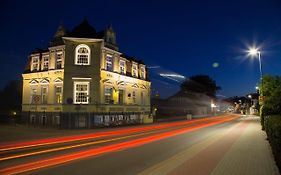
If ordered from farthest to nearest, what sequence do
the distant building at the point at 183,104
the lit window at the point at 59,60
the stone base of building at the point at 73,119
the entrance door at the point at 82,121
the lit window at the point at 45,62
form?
the distant building at the point at 183,104, the lit window at the point at 45,62, the lit window at the point at 59,60, the entrance door at the point at 82,121, the stone base of building at the point at 73,119

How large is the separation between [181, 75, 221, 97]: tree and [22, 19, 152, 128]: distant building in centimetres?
6510

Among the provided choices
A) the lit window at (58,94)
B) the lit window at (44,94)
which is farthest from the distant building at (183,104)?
the lit window at (44,94)

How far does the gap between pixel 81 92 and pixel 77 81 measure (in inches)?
58.2

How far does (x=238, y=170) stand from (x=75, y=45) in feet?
91.3

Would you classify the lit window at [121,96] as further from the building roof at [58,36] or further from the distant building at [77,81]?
the building roof at [58,36]

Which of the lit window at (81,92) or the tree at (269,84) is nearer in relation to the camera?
the tree at (269,84)

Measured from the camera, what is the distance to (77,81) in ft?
108

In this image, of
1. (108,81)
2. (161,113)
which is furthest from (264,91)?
(161,113)

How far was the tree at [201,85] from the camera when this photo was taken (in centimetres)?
9962

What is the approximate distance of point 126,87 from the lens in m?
39.1

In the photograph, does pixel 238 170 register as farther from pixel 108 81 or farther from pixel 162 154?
pixel 108 81

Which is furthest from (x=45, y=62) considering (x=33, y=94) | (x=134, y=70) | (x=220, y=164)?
(x=220, y=164)

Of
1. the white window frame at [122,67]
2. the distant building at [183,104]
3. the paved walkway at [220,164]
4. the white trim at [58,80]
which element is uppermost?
the white window frame at [122,67]

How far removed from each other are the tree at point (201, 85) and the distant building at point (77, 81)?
214ft
